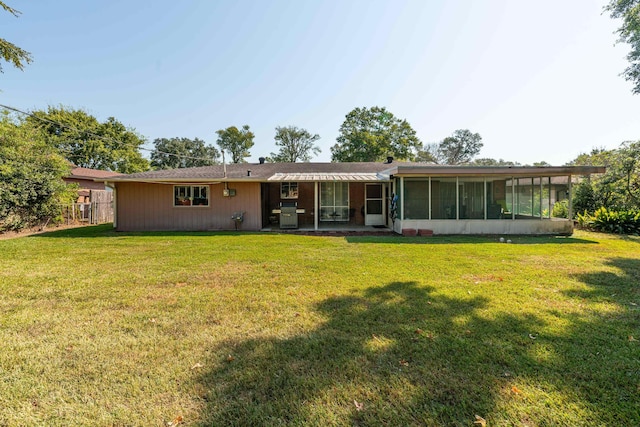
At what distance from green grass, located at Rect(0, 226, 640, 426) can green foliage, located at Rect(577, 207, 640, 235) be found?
25.8ft

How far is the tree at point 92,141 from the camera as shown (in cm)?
2933

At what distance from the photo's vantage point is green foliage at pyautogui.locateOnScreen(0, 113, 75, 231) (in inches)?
464

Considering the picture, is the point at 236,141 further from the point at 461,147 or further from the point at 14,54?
the point at 461,147

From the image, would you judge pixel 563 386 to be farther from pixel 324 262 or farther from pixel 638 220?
pixel 638 220

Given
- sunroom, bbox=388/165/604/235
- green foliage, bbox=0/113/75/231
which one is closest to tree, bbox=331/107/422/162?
sunroom, bbox=388/165/604/235

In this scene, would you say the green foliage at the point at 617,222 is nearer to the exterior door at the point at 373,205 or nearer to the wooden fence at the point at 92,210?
the exterior door at the point at 373,205

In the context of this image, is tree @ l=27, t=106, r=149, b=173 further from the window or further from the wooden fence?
the window

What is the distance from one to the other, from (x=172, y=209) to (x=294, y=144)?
105ft

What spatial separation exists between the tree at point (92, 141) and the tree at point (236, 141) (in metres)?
13.2

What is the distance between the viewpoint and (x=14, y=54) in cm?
690

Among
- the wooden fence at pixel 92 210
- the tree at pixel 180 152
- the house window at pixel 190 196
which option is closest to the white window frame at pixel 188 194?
the house window at pixel 190 196

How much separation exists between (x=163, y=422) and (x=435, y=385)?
189 centimetres

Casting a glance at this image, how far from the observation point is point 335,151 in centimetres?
3409

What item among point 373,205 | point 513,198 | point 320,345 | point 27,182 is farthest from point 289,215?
point 27,182
